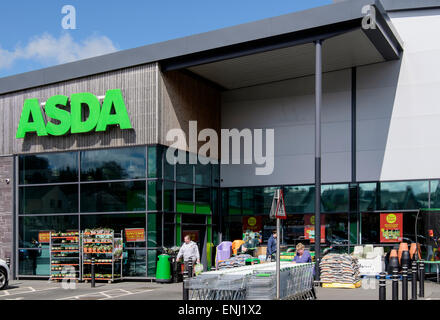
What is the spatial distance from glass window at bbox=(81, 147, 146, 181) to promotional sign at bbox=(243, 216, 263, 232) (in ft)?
19.8

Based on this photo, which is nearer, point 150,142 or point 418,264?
point 418,264

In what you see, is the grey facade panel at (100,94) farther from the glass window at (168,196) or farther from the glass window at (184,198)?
the glass window at (184,198)

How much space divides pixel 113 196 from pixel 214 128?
5789mm

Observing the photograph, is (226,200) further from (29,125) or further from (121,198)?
(29,125)

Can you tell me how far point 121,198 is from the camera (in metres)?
20.5

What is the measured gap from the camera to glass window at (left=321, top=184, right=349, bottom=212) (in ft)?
73.6

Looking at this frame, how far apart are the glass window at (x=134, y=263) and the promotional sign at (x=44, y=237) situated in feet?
11.4

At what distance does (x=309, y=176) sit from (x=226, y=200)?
3861 millimetres

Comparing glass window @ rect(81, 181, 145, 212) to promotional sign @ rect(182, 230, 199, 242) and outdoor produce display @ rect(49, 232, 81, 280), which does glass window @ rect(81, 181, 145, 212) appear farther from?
promotional sign @ rect(182, 230, 199, 242)

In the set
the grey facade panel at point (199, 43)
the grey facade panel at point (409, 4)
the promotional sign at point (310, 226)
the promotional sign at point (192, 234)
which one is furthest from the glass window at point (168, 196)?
the grey facade panel at point (409, 4)

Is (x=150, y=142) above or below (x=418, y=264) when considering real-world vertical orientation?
above

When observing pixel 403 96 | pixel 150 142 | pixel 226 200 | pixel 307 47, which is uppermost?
pixel 307 47
